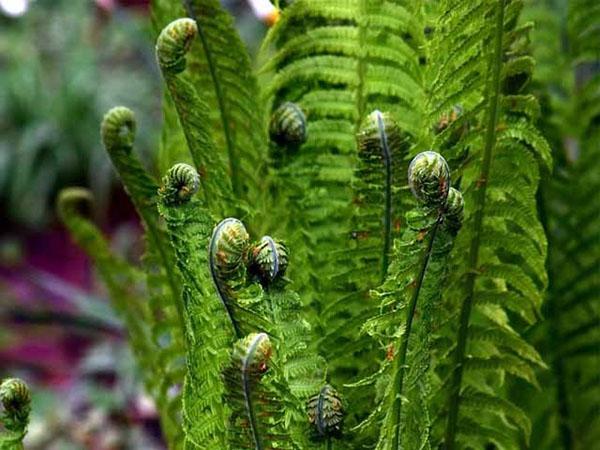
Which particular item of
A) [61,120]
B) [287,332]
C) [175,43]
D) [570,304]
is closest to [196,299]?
[287,332]

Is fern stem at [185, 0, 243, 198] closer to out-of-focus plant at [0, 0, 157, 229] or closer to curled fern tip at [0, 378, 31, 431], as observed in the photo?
curled fern tip at [0, 378, 31, 431]

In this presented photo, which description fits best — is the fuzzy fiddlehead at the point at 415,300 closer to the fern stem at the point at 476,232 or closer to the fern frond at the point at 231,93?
the fern stem at the point at 476,232

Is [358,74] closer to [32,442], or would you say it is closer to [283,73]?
[283,73]

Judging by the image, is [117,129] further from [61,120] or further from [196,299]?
[61,120]

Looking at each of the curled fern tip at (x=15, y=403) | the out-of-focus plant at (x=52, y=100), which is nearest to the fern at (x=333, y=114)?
the curled fern tip at (x=15, y=403)

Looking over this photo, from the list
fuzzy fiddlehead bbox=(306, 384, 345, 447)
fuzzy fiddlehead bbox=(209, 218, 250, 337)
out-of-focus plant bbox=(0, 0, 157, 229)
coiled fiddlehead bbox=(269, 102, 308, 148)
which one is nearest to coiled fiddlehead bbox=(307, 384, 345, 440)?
fuzzy fiddlehead bbox=(306, 384, 345, 447)

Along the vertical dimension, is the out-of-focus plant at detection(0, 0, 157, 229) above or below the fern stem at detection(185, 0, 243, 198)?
above
